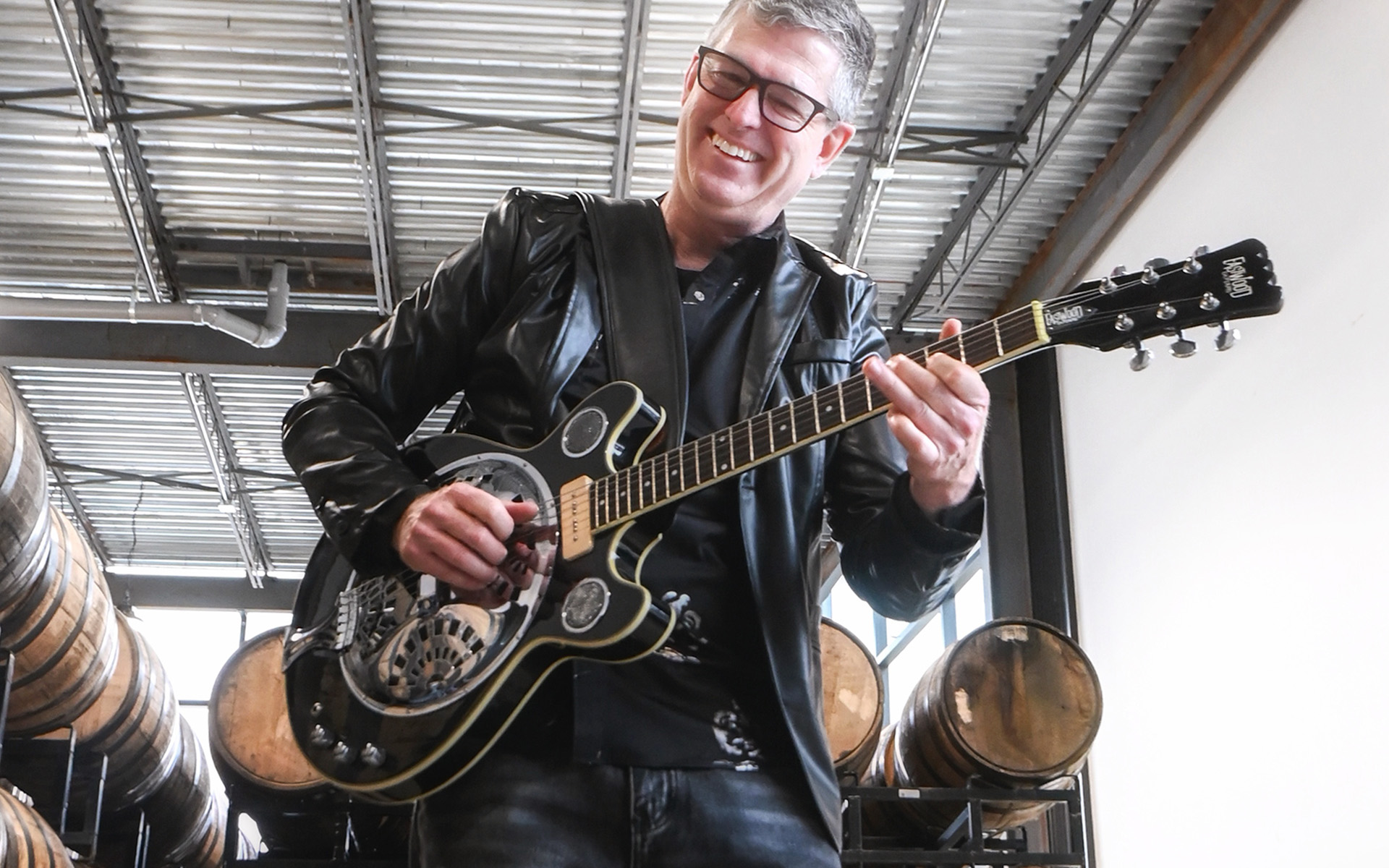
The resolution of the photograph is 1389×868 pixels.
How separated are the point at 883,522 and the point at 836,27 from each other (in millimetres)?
771

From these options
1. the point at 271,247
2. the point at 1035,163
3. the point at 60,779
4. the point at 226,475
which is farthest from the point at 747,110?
the point at 226,475

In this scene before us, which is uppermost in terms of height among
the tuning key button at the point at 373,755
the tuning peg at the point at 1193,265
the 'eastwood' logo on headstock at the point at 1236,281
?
the tuning peg at the point at 1193,265

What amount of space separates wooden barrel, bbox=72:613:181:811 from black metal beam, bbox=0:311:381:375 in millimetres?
2930

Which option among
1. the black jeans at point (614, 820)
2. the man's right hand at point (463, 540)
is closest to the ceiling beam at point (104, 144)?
the man's right hand at point (463, 540)

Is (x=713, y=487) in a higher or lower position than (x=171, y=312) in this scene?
lower

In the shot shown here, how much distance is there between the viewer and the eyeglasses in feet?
6.40

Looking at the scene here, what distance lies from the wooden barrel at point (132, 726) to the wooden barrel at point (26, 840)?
119cm

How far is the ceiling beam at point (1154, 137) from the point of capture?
6469mm

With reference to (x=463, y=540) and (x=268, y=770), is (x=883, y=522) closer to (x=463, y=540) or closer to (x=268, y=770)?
(x=463, y=540)

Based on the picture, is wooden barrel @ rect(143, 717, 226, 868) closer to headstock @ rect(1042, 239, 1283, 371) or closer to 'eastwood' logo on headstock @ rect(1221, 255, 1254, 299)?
headstock @ rect(1042, 239, 1283, 371)

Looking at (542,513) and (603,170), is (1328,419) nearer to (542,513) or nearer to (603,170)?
(603,170)

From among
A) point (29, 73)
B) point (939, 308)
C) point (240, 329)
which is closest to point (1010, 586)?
point (939, 308)

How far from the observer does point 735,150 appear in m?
1.95

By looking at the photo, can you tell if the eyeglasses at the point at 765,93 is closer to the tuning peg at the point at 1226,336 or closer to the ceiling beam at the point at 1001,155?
the tuning peg at the point at 1226,336
